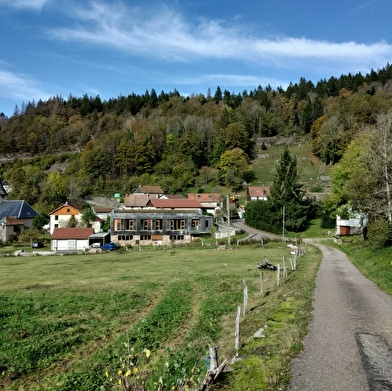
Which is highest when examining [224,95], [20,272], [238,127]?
[224,95]

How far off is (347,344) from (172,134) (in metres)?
117

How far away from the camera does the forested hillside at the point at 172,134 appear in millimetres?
101438

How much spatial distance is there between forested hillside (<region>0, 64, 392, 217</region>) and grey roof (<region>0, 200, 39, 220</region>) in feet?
57.4

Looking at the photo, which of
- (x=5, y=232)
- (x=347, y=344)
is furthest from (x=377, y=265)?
(x=5, y=232)

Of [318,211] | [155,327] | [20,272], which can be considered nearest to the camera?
[155,327]

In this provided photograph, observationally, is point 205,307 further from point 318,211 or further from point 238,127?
point 238,127

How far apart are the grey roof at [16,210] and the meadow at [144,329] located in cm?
5146

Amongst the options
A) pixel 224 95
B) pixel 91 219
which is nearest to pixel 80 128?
pixel 224 95

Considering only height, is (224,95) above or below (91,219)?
above

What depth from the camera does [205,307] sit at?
16.7 metres

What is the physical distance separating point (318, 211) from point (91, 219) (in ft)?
152

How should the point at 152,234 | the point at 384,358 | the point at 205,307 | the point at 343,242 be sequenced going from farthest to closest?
the point at 152,234
the point at 343,242
the point at 205,307
the point at 384,358

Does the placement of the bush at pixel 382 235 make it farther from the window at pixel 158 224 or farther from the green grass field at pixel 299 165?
the green grass field at pixel 299 165

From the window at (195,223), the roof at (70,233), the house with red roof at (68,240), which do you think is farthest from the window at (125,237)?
the window at (195,223)
